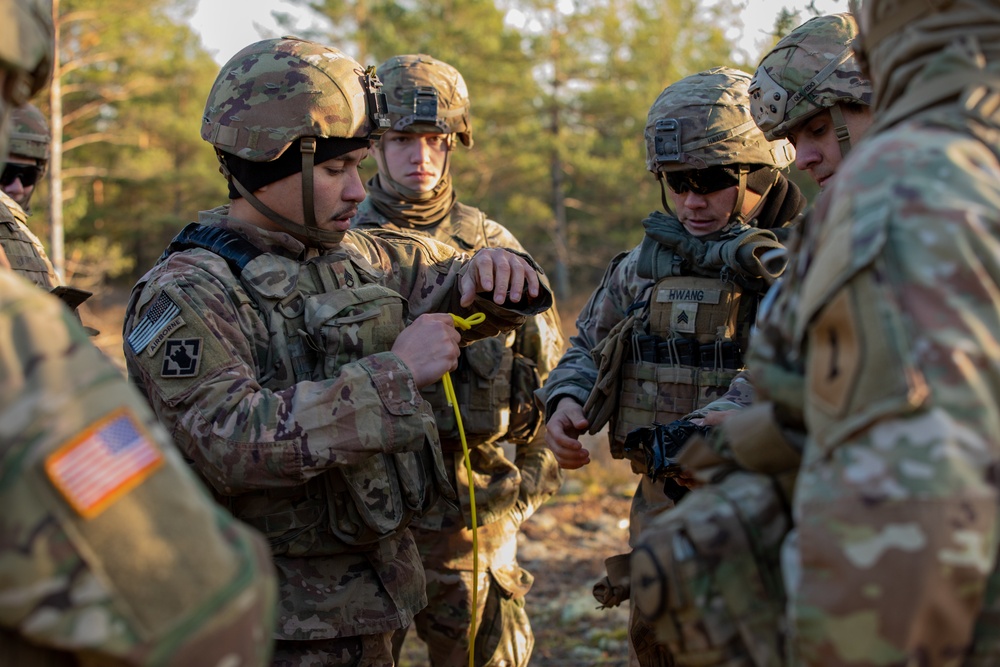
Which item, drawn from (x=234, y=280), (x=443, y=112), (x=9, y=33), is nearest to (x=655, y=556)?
(x=9, y=33)

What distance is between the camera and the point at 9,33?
1.60m

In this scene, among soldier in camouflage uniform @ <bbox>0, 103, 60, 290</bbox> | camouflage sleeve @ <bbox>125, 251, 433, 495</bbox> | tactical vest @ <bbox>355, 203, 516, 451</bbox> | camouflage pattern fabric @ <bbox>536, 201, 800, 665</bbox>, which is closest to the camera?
camouflage sleeve @ <bbox>125, 251, 433, 495</bbox>

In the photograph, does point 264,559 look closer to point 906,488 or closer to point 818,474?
point 818,474

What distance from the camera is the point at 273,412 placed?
9.63 ft

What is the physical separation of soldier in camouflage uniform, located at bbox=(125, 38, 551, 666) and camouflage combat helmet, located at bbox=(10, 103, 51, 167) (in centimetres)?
264

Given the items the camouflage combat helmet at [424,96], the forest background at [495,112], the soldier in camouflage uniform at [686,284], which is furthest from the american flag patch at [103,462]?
the forest background at [495,112]

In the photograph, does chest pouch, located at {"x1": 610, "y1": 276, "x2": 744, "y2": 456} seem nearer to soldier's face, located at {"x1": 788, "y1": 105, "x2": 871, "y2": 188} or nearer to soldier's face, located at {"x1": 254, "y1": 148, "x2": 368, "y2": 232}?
soldier's face, located at {"x1": 788, "y1": 105, "x2": 871, "y2": 188}

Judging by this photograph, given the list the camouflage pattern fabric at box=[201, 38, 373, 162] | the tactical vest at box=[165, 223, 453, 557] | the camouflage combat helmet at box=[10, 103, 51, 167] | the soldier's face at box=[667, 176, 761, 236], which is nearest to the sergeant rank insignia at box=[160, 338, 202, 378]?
the tactical vest at box=[165, 223, 453, 557]

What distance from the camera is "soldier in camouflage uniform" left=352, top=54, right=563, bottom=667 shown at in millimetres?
4809

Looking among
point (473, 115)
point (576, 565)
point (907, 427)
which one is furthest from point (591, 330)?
point (473, 115)

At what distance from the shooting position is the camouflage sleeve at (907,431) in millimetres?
1528

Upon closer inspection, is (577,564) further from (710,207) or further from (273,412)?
(273,412)

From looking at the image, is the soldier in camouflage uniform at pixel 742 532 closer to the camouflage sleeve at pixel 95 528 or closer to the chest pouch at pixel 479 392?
the camouflage sleeve at pixel 95 528

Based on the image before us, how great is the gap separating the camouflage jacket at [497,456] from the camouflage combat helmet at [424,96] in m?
0.48
